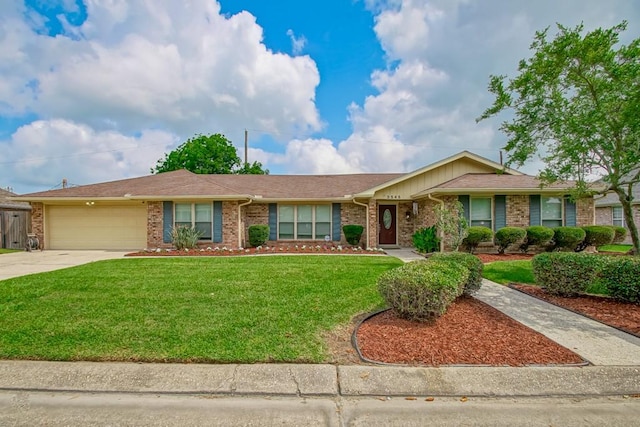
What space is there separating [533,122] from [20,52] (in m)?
15.5

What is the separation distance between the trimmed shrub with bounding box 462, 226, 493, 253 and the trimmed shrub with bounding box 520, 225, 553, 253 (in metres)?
1.36

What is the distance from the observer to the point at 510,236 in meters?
12.2

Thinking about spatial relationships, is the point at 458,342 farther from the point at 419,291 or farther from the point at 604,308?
the point at 604,308

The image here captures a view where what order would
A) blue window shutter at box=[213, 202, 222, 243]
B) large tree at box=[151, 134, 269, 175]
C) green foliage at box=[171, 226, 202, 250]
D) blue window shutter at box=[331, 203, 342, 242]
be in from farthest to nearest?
large tree at box=[151, 134, 269, 175], blue window shutter at box=[331, 203, 342, 242], blue window shutter at box=[213, 202, 222, 243], green foliage at box=[171, 226, 202, 250]

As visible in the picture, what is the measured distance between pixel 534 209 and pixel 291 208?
1033 cm

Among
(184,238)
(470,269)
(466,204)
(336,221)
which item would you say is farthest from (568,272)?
(184,238)

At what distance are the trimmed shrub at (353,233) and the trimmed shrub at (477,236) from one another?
4.38 meters

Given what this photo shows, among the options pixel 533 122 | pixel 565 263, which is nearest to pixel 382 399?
pixel 565 263

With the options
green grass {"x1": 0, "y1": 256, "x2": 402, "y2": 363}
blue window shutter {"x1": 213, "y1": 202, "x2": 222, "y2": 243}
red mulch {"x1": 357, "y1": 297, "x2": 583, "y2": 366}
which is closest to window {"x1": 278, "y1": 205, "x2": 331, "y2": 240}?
blue window shutter {"x1": 213, "y1": 202, "x2": 222, "y2": 243}

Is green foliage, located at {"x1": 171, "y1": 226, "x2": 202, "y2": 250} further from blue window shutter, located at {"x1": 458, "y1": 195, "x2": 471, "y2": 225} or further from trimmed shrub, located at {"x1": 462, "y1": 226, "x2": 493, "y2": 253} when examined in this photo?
blue window shutter, located at {"x1": 458, "y1": 195, "x2": 471, "y2": 225}

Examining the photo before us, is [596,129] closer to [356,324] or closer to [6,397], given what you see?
[356,324]

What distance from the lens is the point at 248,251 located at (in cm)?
1369

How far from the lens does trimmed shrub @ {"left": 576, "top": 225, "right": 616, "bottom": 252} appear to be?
1255 centimetres

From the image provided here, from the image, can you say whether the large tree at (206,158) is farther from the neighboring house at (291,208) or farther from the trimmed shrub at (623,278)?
the trimmed shrub at (623,278)
